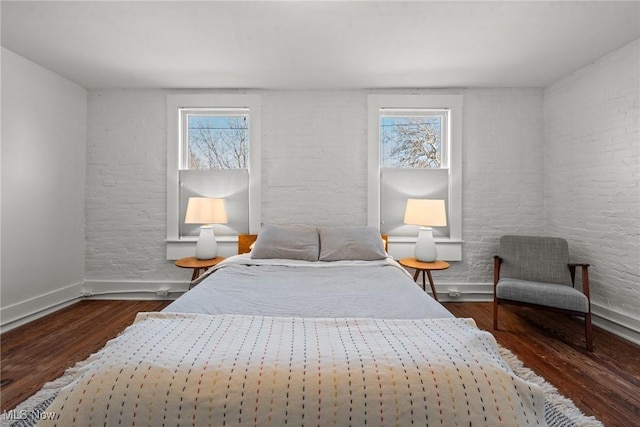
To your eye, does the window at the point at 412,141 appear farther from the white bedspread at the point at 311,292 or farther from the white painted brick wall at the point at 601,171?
the white bedspread at the point at 311,292

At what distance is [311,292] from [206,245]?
183 centimetres

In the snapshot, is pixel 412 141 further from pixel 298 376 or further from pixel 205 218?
pixel 298 376

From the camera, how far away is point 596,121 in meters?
2.99

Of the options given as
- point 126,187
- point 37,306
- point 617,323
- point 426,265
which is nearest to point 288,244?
point 426,265

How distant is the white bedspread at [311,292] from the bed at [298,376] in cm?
10

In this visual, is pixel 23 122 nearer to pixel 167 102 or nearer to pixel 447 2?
pixel 167 102

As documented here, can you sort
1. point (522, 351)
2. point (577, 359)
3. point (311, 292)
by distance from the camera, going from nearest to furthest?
point (311, 292) → point (577, 359) → point (522, 351)

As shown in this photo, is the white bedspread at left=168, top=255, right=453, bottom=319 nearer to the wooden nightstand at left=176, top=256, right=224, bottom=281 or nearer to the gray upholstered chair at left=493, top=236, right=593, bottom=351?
the wooden nightstand at left=176, top=256, right=224, bottom=281

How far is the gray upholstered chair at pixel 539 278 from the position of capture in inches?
100.0

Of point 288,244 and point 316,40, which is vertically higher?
point 316,40

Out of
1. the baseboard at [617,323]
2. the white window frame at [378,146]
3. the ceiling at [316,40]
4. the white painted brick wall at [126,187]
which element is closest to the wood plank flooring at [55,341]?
the white painted brick wall at [126,187]

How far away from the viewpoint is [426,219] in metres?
3.21

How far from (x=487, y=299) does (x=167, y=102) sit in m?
4.48

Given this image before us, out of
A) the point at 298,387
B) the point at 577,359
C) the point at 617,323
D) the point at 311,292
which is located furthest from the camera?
the point at 617,323
